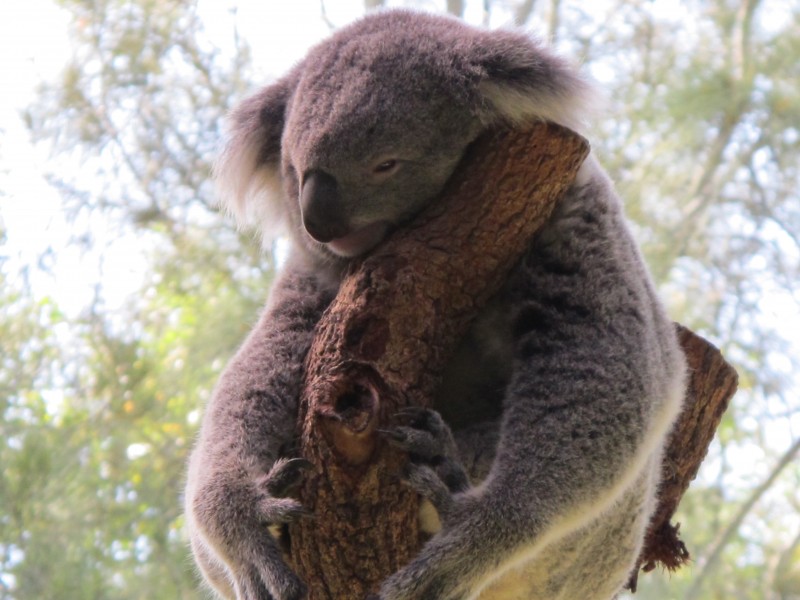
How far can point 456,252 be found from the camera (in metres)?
2.14

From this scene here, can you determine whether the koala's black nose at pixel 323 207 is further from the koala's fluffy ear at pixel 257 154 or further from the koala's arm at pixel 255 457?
the koala's fluffy ear at pixel 257 154

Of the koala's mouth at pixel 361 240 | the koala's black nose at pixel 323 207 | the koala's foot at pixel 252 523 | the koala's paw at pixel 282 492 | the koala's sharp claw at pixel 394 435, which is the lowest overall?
the koala's foot at pixel 252 523

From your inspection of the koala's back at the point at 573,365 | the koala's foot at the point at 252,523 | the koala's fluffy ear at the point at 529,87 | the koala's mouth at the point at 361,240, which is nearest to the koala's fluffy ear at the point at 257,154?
the koala's mouth at the point at 361,240

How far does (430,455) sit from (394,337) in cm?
27

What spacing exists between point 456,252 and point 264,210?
3.48 ft

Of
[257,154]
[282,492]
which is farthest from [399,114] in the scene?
[282,492]

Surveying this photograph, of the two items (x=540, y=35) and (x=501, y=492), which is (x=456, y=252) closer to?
(x=501, y=492)

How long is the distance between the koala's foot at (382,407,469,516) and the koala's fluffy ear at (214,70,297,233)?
46.5 inches

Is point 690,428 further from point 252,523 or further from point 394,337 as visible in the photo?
point 252,523

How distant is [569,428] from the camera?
2.07 m

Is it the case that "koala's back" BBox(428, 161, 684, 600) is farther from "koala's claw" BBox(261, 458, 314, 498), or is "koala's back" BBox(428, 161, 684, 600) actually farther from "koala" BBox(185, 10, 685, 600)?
"koala's claw" BBox(261, 458, 314, 498)

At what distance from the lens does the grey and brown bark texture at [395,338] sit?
1911 millimetres

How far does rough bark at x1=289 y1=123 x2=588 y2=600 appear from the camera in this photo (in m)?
1.91

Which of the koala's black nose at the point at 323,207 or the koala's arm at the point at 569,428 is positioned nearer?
the koala's arm at the point at 569,428
